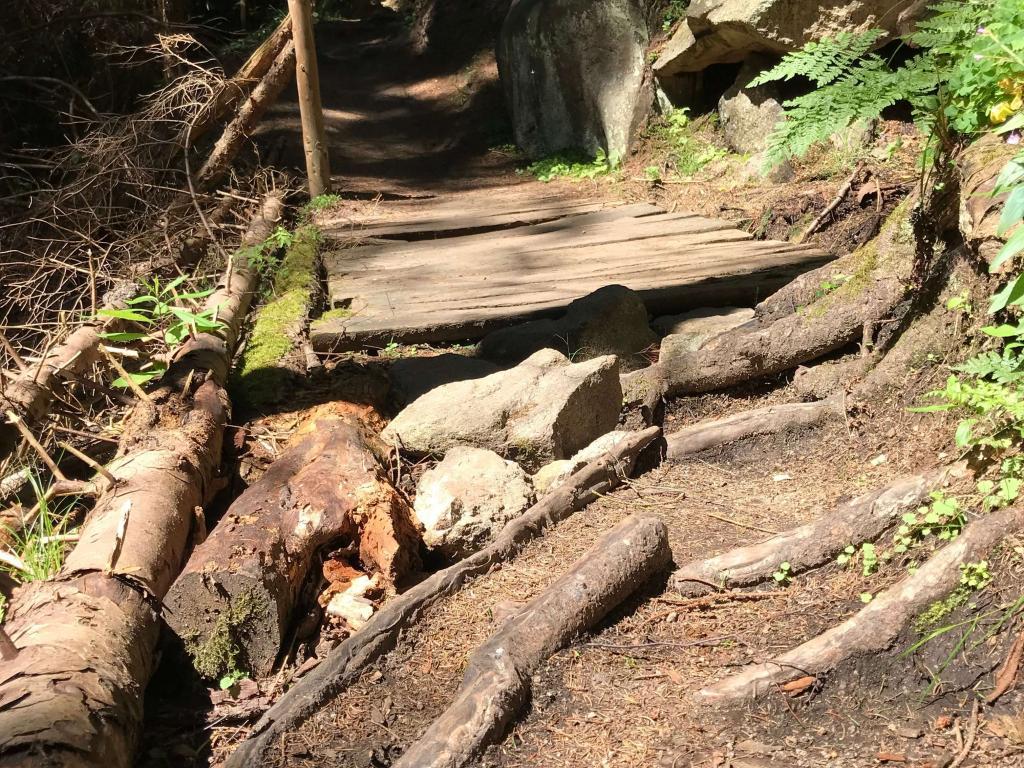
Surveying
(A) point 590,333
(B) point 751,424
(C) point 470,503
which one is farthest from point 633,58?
(C) point 470,503

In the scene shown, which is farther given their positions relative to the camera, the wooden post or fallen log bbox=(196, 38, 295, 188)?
fallen log bbox=(196, 38, 295, 188)

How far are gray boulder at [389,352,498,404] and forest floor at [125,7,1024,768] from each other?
2.04 feet

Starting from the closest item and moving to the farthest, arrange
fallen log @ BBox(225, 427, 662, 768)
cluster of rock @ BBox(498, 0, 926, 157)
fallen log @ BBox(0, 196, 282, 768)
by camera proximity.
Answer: fallen log @ BBox(0, 196, 282, 768) → fallen log @ BBox(225, 427, 662, 768) → cluster of rock @ BBox(498, 0, 926, 157)

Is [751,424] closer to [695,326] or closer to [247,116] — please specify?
[695,326]

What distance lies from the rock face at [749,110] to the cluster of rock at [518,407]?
12.3ft

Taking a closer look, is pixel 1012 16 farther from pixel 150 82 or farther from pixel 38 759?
pixel 150 82

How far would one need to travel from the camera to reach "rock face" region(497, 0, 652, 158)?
1093cm

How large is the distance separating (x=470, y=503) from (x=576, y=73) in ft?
28.2

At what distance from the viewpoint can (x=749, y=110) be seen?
9312 millimetres

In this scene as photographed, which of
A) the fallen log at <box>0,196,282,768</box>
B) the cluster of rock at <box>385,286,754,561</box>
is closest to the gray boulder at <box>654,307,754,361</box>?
the cluster of rock at <box>385,286,754,561</box>

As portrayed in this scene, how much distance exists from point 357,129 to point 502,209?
5.03 m

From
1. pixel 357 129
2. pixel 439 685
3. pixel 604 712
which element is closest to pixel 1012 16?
pixel 604 712

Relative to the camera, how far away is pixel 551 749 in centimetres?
271

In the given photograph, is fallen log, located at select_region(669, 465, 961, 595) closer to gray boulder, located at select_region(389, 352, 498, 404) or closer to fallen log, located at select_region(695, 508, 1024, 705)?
fallen log, located at select_region(695, 508, 1024, 705)
